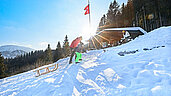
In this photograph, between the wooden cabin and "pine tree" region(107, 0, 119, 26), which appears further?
"pine tree" region(107, 0, 119, 26)

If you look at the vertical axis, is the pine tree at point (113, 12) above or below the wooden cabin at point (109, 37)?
above

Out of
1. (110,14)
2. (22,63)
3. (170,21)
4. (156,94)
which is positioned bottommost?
(22,63)

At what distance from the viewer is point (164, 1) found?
19.0 meters

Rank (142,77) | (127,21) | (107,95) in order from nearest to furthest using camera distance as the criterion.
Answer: (107,95), (142,77), (127,21)

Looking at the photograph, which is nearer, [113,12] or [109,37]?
[109,37]

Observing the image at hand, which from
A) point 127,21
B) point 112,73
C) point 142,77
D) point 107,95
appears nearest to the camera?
point 107,95

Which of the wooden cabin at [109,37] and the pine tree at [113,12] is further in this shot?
the pine tree at [113,12]

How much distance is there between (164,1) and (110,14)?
1989 centimetres

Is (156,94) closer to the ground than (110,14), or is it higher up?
closer to the ground

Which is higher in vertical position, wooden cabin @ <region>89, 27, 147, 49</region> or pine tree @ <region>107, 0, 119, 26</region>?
pine tree @ <region>107, 0, 119, 26</region>

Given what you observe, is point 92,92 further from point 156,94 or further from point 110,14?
point 110,14

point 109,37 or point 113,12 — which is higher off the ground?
point 113,12

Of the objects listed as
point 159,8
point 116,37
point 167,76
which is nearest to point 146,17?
point 159,8

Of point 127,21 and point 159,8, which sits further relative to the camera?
point 127,21
